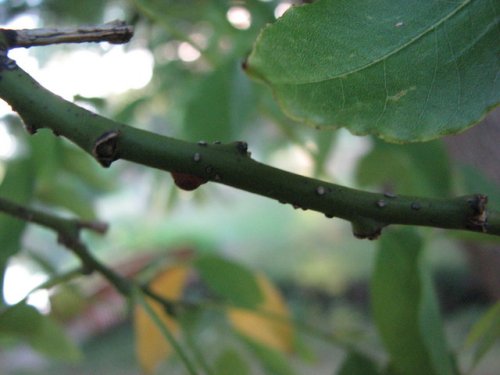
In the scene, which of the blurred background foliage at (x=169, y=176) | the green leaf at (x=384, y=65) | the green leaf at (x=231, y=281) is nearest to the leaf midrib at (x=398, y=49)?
the green leaf at (x=384, y=65)

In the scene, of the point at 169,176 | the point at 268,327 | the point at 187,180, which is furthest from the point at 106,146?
the point at 169,176

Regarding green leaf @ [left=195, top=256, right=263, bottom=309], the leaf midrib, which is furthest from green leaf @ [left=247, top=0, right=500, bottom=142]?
green leaf @ [left=195, top=256, right=263, bottom=309]

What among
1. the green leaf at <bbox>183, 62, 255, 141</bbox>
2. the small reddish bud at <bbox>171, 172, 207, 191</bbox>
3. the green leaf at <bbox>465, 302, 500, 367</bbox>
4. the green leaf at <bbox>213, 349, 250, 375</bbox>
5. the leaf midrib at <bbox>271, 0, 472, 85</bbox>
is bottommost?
the green leaf at <bbox>465, 302, 500, 367</bbox>

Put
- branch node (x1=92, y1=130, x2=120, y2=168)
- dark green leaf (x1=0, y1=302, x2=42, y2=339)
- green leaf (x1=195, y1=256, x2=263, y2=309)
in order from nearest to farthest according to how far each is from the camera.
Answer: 1. branch node (x1=92, y1=130, x2=120, y2=168)
2. dark green leaf (x1=0, y1=302, x2=42, y2=339)
3. green leaf (x1=195, y1=256, x2=263, y2=309)

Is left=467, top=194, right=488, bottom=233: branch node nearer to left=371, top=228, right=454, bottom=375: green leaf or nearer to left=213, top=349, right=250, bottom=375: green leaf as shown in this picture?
left=371, top=228, right=454, bottom=375: green leaf

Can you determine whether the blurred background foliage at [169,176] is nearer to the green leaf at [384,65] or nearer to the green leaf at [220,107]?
the green leaf at [220,107]

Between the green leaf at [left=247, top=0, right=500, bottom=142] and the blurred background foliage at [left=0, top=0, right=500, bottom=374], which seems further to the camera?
the blurred background foliage at [left=0, top=0, right=500, bottom=374]

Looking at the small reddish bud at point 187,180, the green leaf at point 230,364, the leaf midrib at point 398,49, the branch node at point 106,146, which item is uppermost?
the leaf midrib at point 398,49
